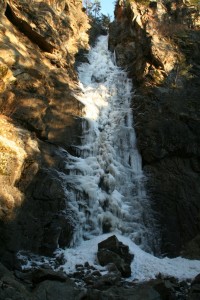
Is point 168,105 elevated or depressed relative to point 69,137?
elevated

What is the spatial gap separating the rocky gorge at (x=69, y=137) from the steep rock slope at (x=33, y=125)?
1.6 inches

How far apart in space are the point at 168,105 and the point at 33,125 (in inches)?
314

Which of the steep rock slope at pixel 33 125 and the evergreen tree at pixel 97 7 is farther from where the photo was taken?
the evergreen tree at pixel 97 7

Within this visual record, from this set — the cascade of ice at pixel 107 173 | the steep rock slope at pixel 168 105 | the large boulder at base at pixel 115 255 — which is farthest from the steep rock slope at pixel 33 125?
the steep rock slope at pixel 168 105

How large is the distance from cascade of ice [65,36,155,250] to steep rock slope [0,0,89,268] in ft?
2.22

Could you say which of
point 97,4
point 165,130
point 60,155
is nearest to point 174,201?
point 165,130

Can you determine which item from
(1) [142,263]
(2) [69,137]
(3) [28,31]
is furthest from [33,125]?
(3) [28,31]

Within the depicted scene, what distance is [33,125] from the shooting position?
14883 millimetres

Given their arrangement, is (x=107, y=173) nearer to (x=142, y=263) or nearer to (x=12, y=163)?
(x=142, y=263)

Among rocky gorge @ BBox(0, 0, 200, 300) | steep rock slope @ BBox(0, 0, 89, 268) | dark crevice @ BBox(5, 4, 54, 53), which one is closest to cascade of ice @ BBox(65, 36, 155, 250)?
rocky gorge @ BBox(0, 0, 200, 300)

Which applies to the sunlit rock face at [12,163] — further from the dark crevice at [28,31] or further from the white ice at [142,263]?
the dark crevice at [28,31]

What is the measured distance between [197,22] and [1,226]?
74.3ft

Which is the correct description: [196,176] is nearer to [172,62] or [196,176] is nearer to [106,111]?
[106,111]

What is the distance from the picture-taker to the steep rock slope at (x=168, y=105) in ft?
50.1
